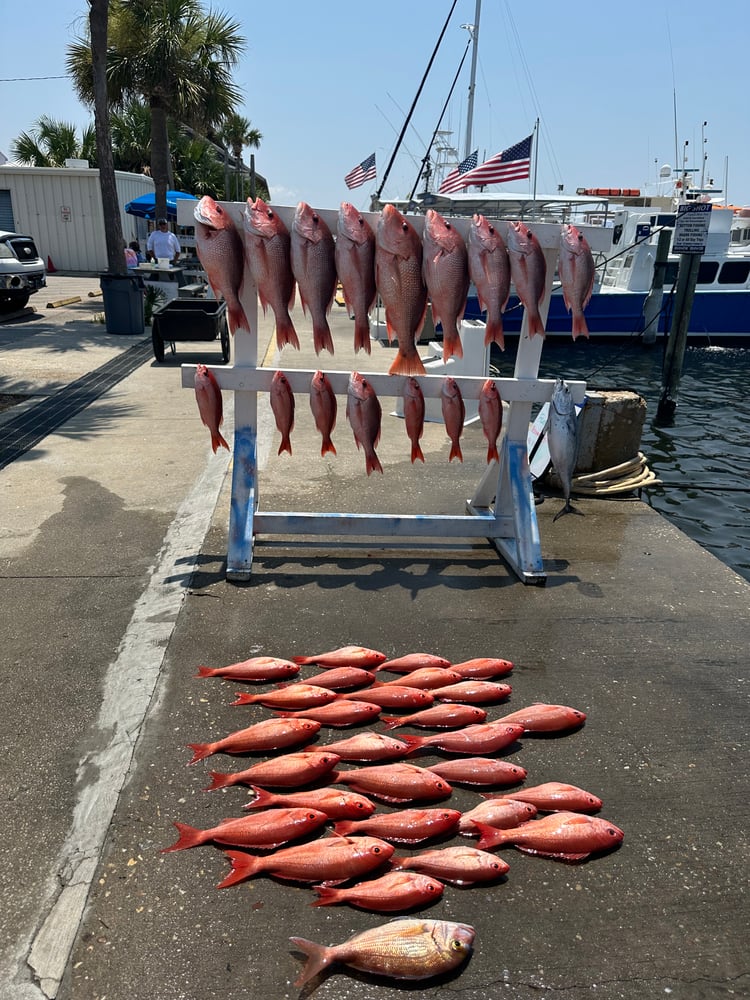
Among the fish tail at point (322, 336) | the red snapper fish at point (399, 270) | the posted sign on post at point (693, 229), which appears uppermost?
the posted sign on post at point (693, 229)

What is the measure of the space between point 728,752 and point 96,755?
2.77 m

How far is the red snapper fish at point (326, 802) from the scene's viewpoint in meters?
2.67

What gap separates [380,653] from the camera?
12.3 ft

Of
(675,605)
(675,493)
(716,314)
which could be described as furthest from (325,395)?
(716,314)

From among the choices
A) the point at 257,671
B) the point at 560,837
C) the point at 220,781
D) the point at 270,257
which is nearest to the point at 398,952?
the point at 560,837

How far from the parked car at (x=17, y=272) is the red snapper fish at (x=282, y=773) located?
1689cm

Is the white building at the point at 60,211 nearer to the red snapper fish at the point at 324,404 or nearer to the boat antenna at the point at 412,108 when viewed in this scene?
the boat antenna at the point at 412,108

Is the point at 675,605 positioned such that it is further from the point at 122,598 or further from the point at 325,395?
the point at 122,598

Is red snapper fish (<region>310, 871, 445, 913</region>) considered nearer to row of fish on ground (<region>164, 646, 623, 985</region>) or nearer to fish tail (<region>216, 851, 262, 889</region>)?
row of fish on ground (<region>164, 646, 623, 985</region>)

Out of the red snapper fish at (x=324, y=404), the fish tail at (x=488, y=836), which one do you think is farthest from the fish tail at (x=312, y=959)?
the red snapper fish at (x=324, y=404)

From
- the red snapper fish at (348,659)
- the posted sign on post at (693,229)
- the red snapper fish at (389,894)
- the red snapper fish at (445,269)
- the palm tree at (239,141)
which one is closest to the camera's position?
the red snapper fish at (389,894)

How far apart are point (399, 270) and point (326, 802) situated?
276 centimetres

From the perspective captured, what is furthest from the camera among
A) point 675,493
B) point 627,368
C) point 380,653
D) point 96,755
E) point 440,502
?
point 627,368

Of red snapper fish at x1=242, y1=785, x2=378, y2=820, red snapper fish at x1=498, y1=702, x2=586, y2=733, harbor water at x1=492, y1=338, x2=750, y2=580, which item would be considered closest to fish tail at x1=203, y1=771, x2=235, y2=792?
red snapper fish at x1=242, y1=785, x2=378, y2=820
